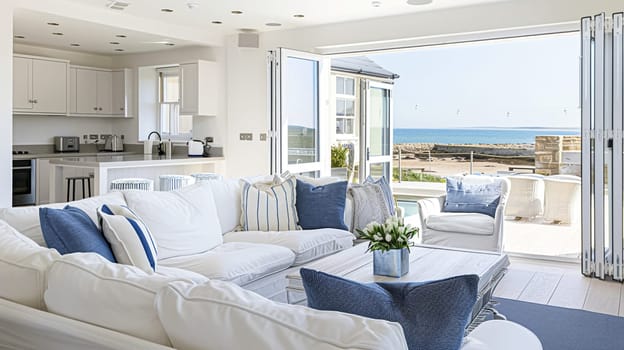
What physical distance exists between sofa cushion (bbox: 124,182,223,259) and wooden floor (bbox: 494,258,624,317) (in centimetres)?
234

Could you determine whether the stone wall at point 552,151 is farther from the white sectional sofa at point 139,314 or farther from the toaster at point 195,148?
the white sectional sofa at point 139,314

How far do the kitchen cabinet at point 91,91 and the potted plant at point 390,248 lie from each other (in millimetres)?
6684

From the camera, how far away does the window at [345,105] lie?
9305 mm

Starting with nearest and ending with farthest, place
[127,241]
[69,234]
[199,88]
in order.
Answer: [69,234]
[127,241]
[199,88]

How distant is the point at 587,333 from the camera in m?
3.62

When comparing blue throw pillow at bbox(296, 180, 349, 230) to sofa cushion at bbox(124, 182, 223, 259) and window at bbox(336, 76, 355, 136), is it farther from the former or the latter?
window at bbox(336, 76, 355, 136)

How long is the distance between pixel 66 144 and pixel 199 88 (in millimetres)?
2563

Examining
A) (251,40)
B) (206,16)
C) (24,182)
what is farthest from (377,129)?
(24,182)

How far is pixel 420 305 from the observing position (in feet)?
4.67

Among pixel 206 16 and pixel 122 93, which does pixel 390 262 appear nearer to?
pixel 206 16

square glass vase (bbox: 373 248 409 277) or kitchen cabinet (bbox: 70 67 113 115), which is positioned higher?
kitchen cabinet (bbox: 70 67 113 115)

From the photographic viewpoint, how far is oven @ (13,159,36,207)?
752 cm

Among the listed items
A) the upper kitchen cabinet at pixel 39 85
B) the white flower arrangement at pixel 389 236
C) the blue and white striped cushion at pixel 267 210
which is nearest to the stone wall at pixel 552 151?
the blue and white striped cushion at pixel 267 210

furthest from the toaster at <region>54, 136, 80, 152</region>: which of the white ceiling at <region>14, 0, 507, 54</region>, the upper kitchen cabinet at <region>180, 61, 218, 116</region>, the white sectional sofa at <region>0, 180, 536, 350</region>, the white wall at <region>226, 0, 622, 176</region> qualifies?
the white sectional sofa at <region>0, 180, 536, 350</region>
